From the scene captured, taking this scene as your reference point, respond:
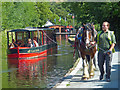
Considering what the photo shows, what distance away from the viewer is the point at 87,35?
11641mm

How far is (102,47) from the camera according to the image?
11.0 metres

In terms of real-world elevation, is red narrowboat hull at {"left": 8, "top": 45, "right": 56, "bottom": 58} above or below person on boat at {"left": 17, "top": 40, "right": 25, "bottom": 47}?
below

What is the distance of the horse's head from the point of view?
11.6 m

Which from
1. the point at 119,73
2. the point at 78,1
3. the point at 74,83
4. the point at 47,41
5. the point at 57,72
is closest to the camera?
the point at 74,83

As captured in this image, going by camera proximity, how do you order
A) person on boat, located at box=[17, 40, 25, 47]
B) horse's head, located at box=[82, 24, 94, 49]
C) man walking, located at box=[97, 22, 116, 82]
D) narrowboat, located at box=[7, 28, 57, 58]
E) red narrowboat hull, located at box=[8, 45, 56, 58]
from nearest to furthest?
man walking, located at box=[97, 22, 116, 82]
horse's head, located at box=[82, 24, 94, 49]
red narrowboat hull, located at box=[8, 45, 56, 58]
narrowboat, located at box=[7, 28, 57, 58]
person on boat, located at box=[17, 40, 25, 47]

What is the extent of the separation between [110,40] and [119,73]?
2541mm

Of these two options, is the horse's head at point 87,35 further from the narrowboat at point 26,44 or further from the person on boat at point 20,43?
the person on boat at point 20,43

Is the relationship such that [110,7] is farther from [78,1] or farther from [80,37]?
[80,37]

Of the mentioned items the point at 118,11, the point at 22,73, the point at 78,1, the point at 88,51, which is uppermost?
the point at 78,1

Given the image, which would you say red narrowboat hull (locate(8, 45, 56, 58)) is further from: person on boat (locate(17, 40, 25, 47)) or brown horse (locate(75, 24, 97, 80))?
brown horse (locate(75, 24, 97, 80))

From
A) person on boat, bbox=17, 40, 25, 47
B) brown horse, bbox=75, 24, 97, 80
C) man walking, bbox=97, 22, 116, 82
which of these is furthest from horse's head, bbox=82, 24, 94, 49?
person on boat, bbox=17, 40, 25, 47

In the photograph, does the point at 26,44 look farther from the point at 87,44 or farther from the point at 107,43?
the point at 107,43

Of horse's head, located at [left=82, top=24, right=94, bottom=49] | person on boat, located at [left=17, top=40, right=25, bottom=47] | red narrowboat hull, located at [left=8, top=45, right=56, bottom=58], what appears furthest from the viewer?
person on boat, located at [left=17, top=40, right=25, bottom=47]

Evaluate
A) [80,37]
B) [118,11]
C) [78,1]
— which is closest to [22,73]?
[80,37]
